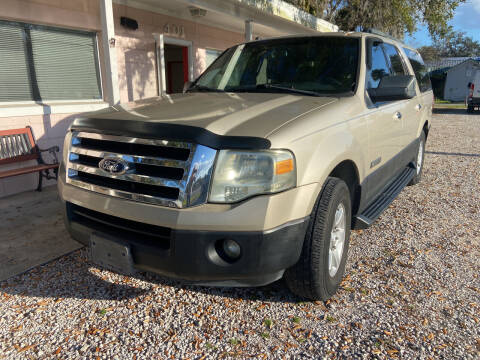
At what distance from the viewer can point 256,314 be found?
251 cm

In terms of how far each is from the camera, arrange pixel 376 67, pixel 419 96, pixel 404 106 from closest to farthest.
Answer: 1. pixel 376 67
2. pixel 404 106
3. pixel 419 96

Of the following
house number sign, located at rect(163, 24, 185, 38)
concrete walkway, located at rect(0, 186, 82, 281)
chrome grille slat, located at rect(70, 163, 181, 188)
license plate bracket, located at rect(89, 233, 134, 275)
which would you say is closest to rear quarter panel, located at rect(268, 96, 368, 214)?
chrome grille slat, located at rect(70, 163, 181, 188)

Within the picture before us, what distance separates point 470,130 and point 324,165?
12.9 metres

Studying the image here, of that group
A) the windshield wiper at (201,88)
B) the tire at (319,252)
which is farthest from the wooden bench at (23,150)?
the tire at (319,252)

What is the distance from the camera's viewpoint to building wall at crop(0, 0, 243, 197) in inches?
212

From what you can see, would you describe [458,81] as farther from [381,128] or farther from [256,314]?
[256,314]

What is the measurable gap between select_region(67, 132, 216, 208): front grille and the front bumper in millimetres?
192

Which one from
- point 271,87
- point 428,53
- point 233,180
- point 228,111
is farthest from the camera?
point 428,53

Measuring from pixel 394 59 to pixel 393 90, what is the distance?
142 cm

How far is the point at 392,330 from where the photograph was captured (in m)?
2.32

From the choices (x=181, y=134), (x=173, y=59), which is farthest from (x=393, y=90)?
(x=173, y=59)

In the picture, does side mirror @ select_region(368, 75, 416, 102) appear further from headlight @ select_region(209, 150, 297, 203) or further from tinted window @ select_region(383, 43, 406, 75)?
headlight @ select_region(209, 150, 297, 203)

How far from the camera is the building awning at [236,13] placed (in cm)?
726

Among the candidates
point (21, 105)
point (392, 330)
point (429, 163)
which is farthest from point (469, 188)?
point (21, 105)
